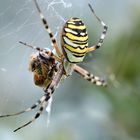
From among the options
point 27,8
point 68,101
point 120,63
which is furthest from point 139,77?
point 27,8

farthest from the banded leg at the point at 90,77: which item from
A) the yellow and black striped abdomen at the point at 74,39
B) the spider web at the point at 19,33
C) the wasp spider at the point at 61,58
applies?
the yellow and black striped abdomen at the point at 74,39

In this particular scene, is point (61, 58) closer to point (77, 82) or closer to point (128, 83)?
point (128, 83)

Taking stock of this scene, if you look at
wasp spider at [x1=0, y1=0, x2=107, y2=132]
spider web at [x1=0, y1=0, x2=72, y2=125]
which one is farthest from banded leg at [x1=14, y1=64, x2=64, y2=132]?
spider web at [x1=0, y1=0, x2=72, y2=125]

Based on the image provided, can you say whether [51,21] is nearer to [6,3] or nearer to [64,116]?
[6,3]

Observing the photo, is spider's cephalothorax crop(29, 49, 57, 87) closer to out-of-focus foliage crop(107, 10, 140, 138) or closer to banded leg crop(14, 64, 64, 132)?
banded leg crop(14, 64, 64, 132)

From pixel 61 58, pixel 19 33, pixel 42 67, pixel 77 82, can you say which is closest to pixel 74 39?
pixel 61 58

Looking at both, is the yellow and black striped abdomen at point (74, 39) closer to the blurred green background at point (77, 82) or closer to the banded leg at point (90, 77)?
the blurred green background at point (77, 82)

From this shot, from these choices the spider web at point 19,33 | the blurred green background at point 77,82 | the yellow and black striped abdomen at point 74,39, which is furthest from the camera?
the blurred green background at point 77,82

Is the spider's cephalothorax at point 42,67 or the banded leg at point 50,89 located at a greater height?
the spider's cephalothorax at point 42,67
